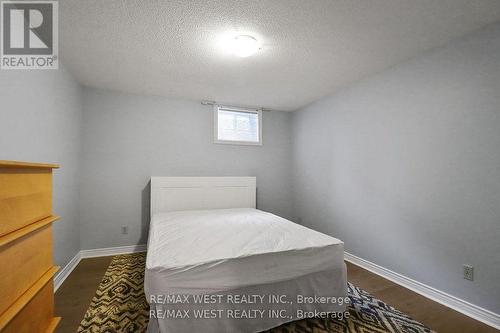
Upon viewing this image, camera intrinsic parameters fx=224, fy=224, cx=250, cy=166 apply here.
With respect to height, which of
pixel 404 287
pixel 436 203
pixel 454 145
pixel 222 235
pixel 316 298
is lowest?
pixel 404 287

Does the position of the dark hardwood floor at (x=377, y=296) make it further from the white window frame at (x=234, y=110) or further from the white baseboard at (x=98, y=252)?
the white window frame at (x=234, y=110)

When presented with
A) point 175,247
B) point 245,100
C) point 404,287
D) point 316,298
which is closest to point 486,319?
point 404,287

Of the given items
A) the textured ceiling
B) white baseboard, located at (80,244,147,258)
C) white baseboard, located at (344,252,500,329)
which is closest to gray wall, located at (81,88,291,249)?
white baseboard, located at (80,244,147,258)

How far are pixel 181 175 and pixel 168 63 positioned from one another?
179 cm

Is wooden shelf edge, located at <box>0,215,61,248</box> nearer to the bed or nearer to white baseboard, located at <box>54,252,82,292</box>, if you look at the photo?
the bed

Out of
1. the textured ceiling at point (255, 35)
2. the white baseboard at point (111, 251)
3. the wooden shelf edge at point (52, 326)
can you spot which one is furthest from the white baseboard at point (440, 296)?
the white baseboard at point (111, 251)

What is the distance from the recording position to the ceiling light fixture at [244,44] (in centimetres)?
210

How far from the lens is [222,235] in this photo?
219 cm

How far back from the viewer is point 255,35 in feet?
6.86

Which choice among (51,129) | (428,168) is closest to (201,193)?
(51,129)

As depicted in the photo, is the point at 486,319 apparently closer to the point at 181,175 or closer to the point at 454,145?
the point at 454,145

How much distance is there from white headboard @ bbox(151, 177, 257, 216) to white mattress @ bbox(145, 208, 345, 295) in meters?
1.10

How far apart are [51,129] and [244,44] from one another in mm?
2168

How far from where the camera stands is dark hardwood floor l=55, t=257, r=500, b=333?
5.94ft
